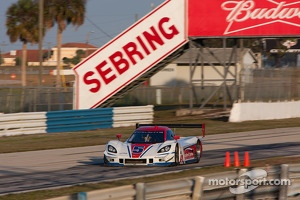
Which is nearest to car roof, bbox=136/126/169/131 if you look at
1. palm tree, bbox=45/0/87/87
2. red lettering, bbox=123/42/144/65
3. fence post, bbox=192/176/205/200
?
fence post, bbox=192/176/205/200

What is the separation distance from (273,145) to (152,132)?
7.97 metres

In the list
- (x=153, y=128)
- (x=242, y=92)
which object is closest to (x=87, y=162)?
(x=153, y=128)

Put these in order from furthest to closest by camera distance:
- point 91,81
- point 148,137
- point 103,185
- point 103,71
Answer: point 91,81 < point 103,71 < point 148,137 < point 103,185

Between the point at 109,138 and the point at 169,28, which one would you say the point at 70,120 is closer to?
the point at 109,138

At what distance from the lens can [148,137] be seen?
1861 cm

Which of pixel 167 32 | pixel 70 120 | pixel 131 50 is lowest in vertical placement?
pixel 70 120

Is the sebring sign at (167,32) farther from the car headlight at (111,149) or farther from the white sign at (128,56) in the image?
the car headlight at (111,149)

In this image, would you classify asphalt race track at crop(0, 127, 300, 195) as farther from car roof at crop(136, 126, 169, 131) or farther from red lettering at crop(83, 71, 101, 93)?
red lettering at crop(83, 71, 101, 93)

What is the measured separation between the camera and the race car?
1798 cm

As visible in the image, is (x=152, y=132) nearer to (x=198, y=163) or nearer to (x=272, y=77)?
(x=198, y=163)

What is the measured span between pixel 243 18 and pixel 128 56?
6.32m

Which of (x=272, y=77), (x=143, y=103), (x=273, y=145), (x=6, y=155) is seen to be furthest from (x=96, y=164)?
(x=143, y=103)

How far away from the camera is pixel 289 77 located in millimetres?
41781

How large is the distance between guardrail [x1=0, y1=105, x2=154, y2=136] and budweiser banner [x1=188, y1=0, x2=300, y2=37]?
541 centimetres
